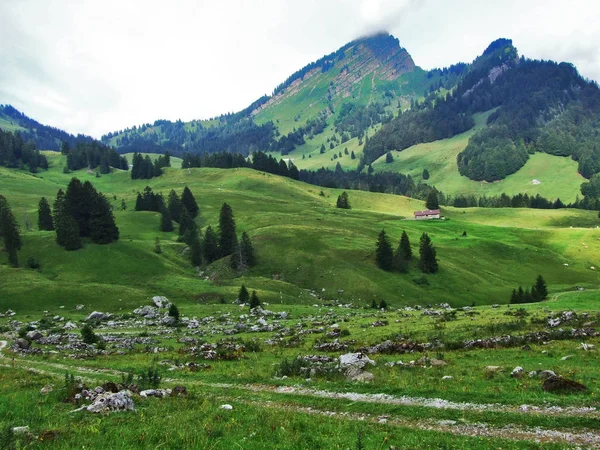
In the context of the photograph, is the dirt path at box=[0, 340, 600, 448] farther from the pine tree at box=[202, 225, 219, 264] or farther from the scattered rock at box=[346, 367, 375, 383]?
the pine tree at box=[202, 225, 219, 264]

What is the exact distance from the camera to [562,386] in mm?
17469

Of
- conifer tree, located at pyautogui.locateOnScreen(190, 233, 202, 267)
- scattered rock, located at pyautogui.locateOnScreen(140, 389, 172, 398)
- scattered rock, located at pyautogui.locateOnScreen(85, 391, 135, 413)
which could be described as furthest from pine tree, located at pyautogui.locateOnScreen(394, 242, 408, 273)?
scattered rock, located at pyautogui.locateOnScreen(85, 391, 135, 413)

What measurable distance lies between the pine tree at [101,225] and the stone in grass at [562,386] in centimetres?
9880

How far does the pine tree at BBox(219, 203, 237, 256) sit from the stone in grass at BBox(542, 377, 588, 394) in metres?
88.4

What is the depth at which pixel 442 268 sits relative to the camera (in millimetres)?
94000

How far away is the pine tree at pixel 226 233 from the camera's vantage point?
101825 mm

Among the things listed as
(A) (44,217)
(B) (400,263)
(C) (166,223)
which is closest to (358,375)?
(B) (400,263)

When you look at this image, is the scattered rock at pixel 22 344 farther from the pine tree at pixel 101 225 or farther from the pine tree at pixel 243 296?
the pine tree at pixel 101 225

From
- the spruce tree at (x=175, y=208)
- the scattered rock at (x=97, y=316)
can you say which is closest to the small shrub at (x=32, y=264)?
the scattered rock at (x=97, y=316)

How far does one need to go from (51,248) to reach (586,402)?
336 ft

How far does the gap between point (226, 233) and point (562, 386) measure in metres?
90.5

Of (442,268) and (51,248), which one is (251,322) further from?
(51,248)

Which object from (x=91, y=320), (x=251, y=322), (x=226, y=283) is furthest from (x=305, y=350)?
(x=226, y=283)

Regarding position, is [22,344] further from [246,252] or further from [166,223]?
[166,223]
